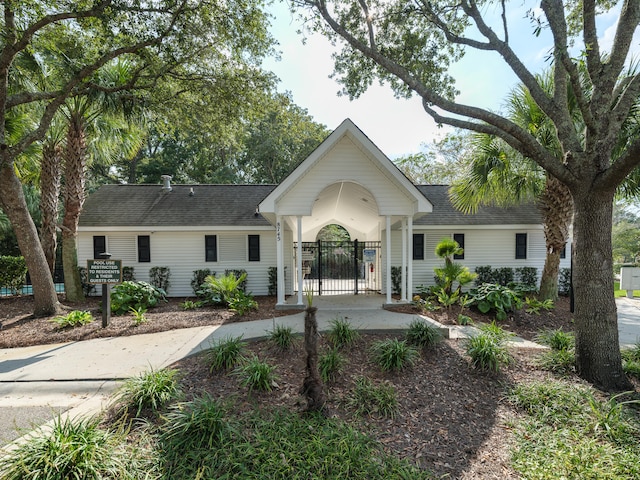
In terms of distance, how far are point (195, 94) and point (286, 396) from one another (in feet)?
28.8

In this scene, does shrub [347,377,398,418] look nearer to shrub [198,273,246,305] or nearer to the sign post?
shrub [198,273,246,305]

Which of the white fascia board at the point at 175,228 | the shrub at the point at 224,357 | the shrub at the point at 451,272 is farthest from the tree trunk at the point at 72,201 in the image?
the shrub at the point at 451,272

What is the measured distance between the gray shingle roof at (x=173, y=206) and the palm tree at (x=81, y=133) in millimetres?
1993

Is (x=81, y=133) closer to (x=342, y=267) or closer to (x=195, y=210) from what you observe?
(x=195, y=210)

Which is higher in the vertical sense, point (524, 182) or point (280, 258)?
point (524, 182)

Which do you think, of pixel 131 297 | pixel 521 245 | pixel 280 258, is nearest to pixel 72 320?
pixel 131 297

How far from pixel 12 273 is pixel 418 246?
16898 mm

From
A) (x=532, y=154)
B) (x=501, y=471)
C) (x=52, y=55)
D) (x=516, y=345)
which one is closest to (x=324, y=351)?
(x=501, y=471)

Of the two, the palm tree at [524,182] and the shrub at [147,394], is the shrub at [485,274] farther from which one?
the shrub at [147,394]

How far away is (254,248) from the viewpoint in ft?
42.7

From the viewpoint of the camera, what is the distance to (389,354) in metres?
4.81

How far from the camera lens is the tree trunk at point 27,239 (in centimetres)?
758

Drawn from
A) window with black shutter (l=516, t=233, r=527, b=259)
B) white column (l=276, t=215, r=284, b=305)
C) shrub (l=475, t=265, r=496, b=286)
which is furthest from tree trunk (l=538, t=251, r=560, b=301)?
white column (l=276, t=215, r=284, b=305)

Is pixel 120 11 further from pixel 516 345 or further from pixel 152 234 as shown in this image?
pixel 516 345
